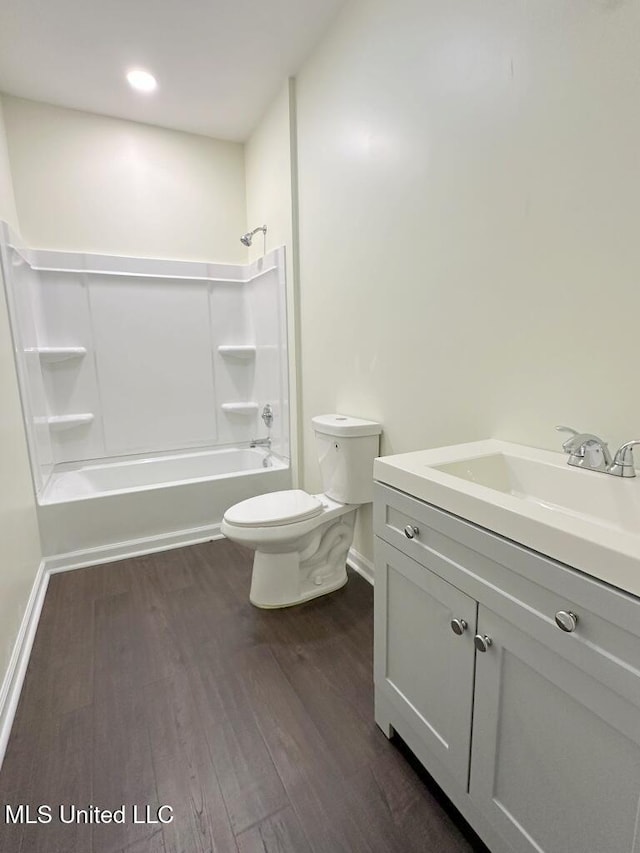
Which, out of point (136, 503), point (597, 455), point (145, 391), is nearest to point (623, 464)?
point (597, 455)

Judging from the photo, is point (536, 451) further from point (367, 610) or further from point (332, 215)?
point (332, 215)

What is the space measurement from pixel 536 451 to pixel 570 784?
77 cm

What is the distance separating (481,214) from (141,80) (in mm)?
2254

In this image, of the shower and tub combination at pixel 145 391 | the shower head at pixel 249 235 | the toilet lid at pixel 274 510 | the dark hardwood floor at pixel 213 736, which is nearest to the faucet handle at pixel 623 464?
Result: the dark hardwood floor at pixel 213 736

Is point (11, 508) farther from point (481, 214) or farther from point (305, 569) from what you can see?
point (481, 214)

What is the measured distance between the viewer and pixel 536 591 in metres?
0.73

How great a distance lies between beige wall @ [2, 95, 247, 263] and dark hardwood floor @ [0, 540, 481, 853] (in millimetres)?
2394

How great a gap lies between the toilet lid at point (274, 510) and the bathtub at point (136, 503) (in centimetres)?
82

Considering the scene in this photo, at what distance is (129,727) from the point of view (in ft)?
4.32

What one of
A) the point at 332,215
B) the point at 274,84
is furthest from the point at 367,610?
the point at 274,84

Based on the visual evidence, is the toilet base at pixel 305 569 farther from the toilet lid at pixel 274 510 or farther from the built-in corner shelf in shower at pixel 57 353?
the built-in corner shelf in shower at pixel 57 353

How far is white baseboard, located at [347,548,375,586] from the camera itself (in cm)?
214

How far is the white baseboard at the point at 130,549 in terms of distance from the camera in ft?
7.61

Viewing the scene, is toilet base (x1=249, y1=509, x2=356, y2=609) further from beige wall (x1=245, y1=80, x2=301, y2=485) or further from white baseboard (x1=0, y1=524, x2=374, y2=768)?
beige wall (x1=245, y1=80, x2=301, y2=485)
